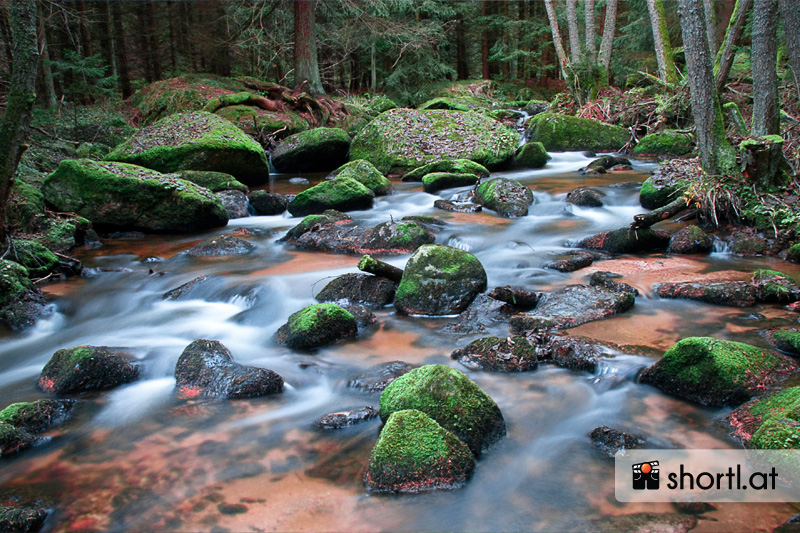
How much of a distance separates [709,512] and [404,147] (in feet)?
40.9

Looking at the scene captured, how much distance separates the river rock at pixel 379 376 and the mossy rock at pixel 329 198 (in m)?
6.24

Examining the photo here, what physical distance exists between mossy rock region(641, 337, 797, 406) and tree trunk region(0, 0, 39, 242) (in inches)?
284

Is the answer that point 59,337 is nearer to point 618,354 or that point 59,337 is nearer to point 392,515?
point 392,515

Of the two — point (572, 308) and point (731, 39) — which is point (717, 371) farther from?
point (731, 39)

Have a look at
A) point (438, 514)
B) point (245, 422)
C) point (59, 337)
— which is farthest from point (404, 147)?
point (438, 514)

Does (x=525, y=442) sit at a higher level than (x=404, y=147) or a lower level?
lower

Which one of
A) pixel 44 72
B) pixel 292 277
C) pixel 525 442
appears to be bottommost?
pixel 525 442

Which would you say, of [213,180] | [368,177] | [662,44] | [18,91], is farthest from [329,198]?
[662,44]

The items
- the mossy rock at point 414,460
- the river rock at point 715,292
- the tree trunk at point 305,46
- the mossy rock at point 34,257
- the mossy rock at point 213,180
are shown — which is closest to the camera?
the mossy rock at point 414,460

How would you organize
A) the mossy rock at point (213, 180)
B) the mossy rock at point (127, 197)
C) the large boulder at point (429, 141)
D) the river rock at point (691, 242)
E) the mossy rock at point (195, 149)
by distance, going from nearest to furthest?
the river rock at point (691, 242)
the mossy rock at point (127, 197)
the mossy rock at point (213, 180)
the mossy rock at point (195, 149)
the large boulder at point (429, 141)

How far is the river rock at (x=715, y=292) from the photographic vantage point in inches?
233

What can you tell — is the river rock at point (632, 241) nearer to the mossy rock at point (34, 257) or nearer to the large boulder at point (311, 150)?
the mossy rock at point (34, 257)

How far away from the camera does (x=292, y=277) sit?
7.50m

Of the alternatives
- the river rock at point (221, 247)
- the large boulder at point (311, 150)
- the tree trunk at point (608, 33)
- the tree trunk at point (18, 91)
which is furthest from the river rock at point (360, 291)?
the tree trunk at point (608, 33)
